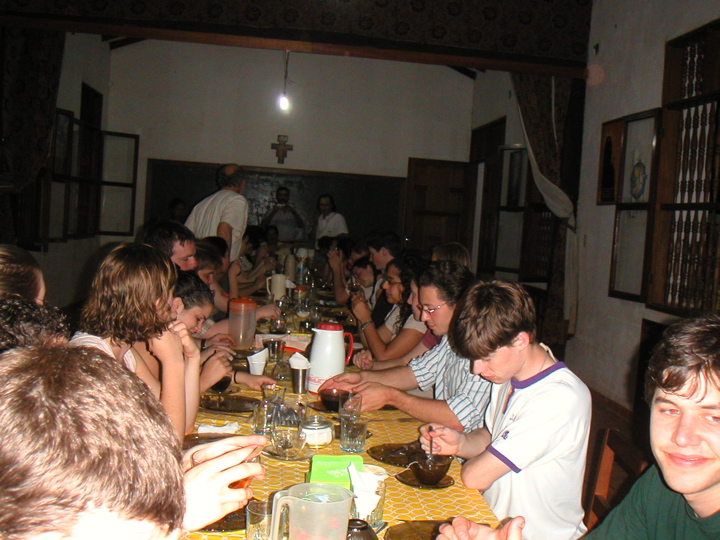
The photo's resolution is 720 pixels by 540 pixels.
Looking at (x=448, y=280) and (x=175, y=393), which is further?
(x=448, y=280)

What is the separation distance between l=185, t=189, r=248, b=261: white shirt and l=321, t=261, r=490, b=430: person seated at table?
113 inches

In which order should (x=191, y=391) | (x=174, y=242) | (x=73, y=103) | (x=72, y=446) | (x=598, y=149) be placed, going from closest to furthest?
(x=72, y=446) → (x=191, y=391) → (x=174, y=242) → (x=598, y=149) → (x=73, y=103)

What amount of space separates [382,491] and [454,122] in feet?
28.7

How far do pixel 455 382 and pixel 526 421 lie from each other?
0.82m

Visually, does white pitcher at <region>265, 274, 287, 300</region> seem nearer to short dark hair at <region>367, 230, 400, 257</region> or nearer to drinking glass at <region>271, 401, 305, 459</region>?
short dark hair at <region>367, 230, 400, 257</region>

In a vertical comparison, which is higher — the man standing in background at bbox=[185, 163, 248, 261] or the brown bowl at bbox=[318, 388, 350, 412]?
the man standing in background at bbox=[185, 163, 248, 261]

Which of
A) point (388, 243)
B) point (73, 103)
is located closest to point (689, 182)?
point (388, 243)

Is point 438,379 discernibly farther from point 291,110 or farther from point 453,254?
point 291,110

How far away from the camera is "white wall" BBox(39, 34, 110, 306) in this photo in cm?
725

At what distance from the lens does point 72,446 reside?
1.69 ft

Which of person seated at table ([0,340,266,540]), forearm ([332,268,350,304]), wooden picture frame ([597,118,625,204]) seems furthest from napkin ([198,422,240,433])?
wooden picture frame ([597,118,625,204])

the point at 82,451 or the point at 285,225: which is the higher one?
the point at 285,225

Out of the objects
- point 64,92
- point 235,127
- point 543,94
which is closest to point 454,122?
point 235,127

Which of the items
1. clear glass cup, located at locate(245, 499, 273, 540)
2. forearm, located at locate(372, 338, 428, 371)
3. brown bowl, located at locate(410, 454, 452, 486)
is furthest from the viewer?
forearm, located at locate(372, 338, 428, 371)
